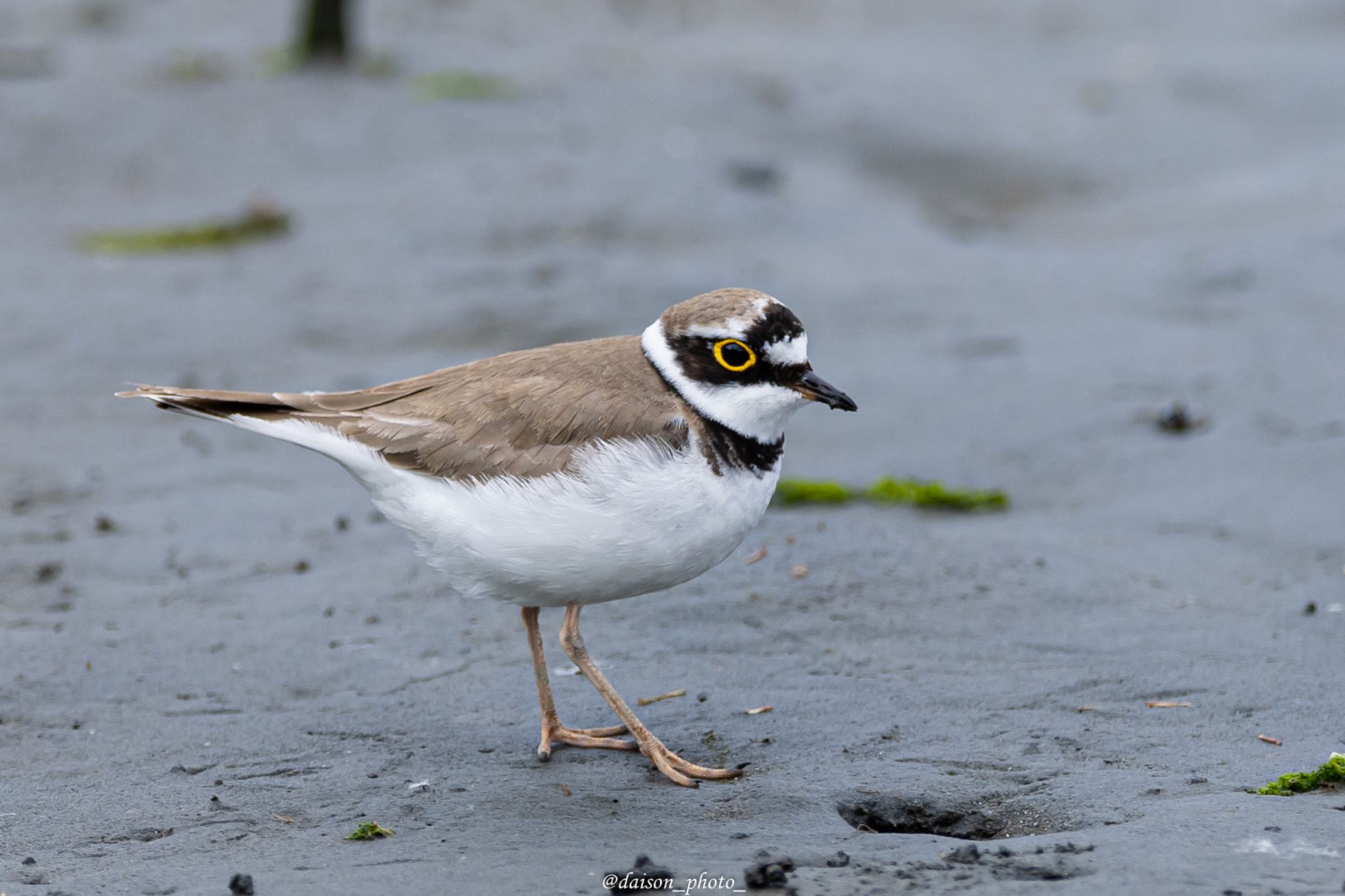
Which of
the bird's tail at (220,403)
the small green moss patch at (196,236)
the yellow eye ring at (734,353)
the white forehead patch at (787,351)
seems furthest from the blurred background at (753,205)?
the bird's tail at (220,403)

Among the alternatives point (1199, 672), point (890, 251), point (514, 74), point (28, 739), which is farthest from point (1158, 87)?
point (28, 739)

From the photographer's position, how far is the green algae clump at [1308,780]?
202 inches

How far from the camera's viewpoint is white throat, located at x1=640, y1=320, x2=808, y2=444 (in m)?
5.81

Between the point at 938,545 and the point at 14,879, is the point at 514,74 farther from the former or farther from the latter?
the point at 14,879

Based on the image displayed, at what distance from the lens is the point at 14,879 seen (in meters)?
4.88

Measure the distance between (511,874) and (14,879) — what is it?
1736 millimetres

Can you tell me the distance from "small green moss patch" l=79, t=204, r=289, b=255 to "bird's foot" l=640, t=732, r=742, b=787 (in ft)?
31.5

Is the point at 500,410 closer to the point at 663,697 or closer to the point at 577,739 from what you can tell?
the point at 577,739

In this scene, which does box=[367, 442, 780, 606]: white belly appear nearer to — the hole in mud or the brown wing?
the brown wing

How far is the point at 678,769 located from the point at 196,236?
33.0ft

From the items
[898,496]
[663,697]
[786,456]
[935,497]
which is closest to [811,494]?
[898,496]

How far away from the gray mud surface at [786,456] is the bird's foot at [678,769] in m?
0.14

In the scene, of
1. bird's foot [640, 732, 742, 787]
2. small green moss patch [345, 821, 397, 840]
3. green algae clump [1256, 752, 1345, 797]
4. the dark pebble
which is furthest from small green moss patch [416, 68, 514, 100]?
the dark pebble

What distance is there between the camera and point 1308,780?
5.16m
